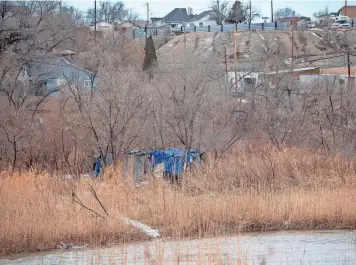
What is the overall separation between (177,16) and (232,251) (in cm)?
10928

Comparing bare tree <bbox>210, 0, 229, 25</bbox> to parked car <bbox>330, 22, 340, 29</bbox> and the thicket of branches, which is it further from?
the thicket of branches

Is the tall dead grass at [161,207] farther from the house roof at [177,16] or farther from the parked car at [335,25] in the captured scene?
the house roof at [177,16]

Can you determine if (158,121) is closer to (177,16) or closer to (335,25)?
(335,25)

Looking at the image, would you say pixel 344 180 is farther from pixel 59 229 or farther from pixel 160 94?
pixel 160 94

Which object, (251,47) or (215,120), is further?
(251,47)

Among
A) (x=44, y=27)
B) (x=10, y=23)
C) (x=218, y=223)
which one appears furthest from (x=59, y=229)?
(x=44, y=27)

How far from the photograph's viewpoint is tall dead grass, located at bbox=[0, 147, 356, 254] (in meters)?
13.5

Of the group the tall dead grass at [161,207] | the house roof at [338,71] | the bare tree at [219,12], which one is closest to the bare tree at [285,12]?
the bare tree at [219,12]

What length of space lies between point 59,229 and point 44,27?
4709 cm

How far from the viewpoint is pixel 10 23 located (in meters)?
47.2

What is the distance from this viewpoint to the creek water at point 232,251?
37.4ft

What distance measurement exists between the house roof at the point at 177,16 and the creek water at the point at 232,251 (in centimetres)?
10451

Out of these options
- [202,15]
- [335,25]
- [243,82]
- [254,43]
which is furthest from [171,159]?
[202,15]

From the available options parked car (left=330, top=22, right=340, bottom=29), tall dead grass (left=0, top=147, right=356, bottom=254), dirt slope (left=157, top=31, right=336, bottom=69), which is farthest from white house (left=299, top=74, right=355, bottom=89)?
parked car (left=330, top=22, right=340, bottom=29)
